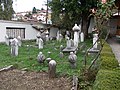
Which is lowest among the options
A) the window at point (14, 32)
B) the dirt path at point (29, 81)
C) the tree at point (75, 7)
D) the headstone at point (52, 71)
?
the dirt path at point (29, 81)

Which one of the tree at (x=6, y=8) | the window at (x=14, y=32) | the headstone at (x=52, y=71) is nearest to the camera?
the headstone at (x=52, y=71)

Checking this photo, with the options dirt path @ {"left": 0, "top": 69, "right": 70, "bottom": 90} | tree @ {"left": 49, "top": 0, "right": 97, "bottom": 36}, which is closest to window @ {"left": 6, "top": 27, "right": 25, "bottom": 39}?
tree @ {"left": 49, "top": 0, "right": 97, "bottom": 36}

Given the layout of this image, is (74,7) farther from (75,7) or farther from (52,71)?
(52,71)

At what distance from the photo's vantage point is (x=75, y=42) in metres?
15.9

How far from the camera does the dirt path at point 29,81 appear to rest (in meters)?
8.26

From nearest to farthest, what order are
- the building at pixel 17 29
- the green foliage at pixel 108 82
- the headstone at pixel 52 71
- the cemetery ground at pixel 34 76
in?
the green foliage at pixel 108 82 → the cemetery ground at pixel 34 76 → the headstone at pixel 52 71 → the building at pixel 17 29

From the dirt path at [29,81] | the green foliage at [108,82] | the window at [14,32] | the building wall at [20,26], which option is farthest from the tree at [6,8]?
the green foliage at [108,82]

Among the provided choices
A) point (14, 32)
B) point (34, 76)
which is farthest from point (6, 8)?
point (34, 76)

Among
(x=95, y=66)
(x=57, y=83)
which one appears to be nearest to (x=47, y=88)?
(x=57, y=83)

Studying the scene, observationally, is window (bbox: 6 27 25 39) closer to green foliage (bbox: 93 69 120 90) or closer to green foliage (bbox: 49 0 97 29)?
green foliage (bbox: 49 0 97 29)

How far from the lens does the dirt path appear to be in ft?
27.1

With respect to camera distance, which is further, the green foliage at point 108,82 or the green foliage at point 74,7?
the green foliage at point 74,7

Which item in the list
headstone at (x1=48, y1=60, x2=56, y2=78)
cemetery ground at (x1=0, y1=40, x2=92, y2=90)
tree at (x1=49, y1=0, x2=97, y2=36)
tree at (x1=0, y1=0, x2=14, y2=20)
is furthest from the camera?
tree at (x1=0, y1=0, x2=14, y2=20)

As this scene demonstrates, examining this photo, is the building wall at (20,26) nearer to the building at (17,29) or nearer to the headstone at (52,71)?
the building at (17,29)
